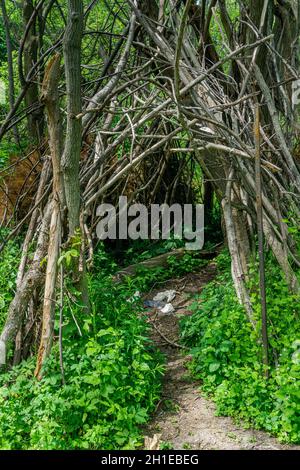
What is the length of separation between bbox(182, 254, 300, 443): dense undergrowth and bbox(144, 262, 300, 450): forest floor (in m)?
0.06

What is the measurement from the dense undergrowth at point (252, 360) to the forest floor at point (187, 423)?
2.4 inches

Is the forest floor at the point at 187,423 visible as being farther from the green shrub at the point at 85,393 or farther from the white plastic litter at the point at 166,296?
the white plastic litter at the point at 166,296

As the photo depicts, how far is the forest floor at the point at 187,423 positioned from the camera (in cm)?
309

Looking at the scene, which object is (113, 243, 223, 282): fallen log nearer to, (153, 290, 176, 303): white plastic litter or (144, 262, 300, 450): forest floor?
(153, 290, 176, 303): white plastic litter

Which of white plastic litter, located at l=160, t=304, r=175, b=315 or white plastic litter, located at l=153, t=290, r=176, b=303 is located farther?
white plastic litter, located at l=153, t=290, r=176, b=303

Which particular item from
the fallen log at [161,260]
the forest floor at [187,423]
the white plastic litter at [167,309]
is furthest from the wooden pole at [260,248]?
the fallen log at [161,260]

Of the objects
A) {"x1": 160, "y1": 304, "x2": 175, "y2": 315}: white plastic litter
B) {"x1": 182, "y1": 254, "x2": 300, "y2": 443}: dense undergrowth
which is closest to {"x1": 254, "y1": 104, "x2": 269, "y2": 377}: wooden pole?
{"x1": 182, "y1": 254, "x2": 300, "y2": 443}: dense undergrowth

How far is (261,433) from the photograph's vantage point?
10.4 feet

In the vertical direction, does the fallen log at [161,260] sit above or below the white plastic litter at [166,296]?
above

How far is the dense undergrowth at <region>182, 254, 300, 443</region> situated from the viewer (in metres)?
3.16

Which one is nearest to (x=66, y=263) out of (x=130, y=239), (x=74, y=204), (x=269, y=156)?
(x=74, y=204)
